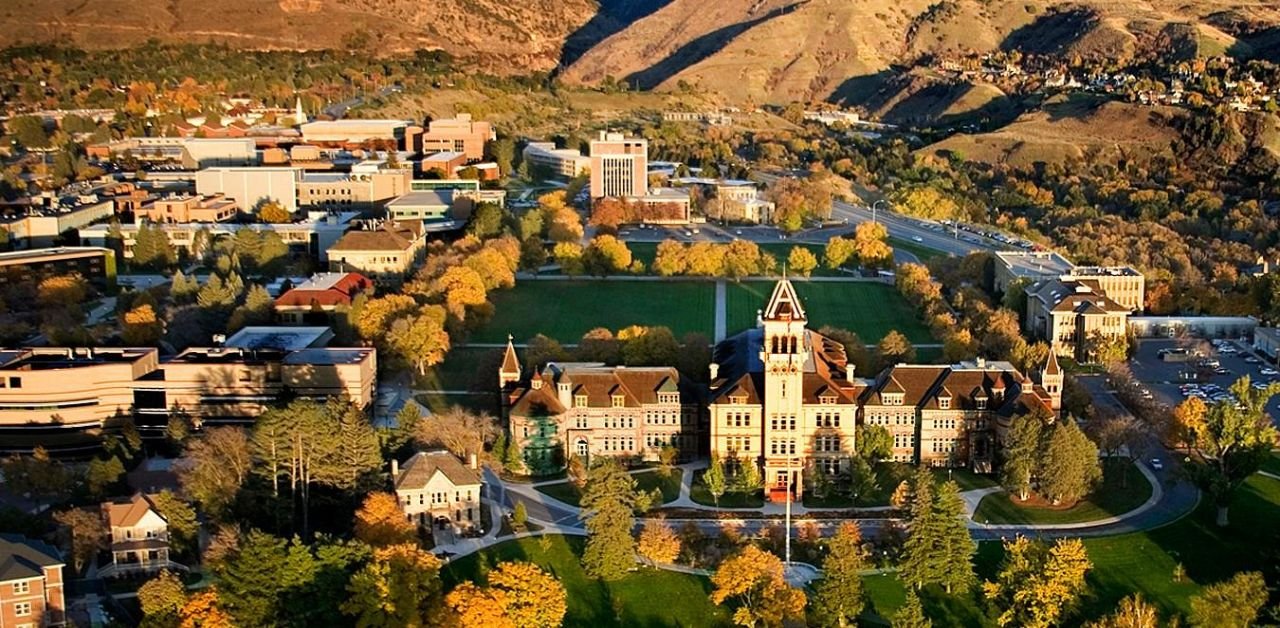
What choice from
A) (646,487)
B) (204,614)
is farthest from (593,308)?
(204,614)

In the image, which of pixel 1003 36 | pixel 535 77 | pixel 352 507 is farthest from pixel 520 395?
Answer: pixel 1003 36

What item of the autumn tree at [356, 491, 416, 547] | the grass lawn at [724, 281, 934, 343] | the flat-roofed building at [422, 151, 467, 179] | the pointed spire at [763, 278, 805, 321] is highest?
the flat-roofed building at [422, 151, 467, 179]

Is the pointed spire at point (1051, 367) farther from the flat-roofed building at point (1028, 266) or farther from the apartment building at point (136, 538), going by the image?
the apartment building at point (136, 538)

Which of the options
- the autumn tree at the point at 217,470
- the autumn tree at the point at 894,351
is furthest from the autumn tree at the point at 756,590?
the autumn tree at the point at 894,351

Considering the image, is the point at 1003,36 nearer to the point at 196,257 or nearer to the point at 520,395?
the point at 196,257

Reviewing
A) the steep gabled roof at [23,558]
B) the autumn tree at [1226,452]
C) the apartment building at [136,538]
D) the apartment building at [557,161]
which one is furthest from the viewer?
the apartment building at [557,161]

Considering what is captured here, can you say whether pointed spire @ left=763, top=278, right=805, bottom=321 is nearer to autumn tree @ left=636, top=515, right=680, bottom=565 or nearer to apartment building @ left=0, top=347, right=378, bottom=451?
autumn tree @ left=636, top=515, right=680, bottom=565

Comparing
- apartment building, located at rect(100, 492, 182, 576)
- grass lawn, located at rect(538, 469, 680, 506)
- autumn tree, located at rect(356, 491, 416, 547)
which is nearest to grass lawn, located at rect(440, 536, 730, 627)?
autumn tree, located at rect(356, 491, 416, 547)

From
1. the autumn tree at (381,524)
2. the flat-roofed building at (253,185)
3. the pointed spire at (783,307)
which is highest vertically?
the flat-roofed building at (253,185)
